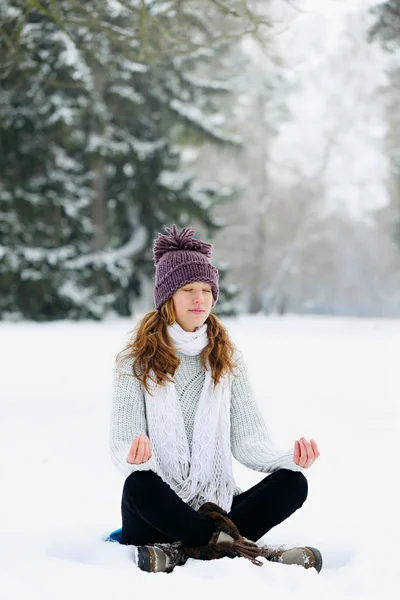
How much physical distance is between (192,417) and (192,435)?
0.19 feet

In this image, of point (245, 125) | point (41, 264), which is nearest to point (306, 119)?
point (245, 125)

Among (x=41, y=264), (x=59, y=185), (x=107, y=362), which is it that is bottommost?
(x=107, y=362)

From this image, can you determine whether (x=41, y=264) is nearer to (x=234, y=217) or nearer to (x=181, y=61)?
(x=181, y=61)

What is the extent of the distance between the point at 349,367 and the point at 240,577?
21.1ft

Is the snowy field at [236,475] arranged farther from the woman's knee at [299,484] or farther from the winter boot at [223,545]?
the woman's knee at [299,484]

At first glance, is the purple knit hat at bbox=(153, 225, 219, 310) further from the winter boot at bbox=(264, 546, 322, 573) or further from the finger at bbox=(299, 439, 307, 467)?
the winter boot at bbox=(264, 546, 322, 573)

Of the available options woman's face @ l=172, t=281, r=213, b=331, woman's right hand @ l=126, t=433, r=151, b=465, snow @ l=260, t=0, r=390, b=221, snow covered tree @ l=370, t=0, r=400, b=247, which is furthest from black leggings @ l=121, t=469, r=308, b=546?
snow @ l=260, t=0, r=390, b=221

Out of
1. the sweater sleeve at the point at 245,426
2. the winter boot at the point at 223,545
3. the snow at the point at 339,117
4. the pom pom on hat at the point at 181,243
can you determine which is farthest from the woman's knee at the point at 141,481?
the snow at the point at 339,117

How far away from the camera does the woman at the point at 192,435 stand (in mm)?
2270

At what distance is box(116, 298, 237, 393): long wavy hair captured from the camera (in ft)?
7.95

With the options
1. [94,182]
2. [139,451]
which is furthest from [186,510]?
[94,182]

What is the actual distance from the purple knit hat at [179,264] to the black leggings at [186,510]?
2.00 feet

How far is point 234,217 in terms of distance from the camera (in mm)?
30891

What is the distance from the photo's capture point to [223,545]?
226 cm
